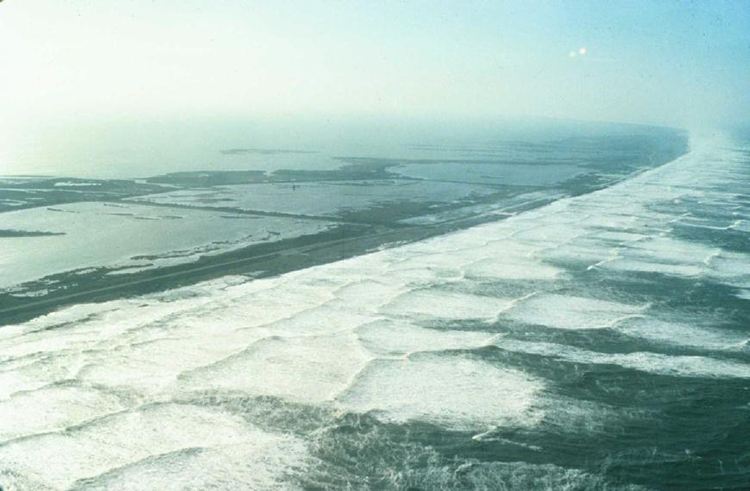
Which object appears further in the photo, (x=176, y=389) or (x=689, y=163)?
(x=689, y=163)

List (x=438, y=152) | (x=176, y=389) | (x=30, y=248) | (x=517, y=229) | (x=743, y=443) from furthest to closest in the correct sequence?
(x=438, y=152)
(x=517, y=229)
(x=30, y=248)
(x=176, y=389)
(x=743, y=443)

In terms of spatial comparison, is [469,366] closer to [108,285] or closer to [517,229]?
[108,285]

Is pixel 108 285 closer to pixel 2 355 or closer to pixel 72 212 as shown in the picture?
pixel 2 355

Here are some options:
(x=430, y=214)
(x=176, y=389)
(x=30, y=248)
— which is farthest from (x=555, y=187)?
(x=176, y=389)

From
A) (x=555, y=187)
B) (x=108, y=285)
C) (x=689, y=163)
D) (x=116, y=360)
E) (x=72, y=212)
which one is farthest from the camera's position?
(x=689, y=163)

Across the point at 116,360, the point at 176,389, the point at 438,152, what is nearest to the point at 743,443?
the point at 176,389

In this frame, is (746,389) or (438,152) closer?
(746,389)
